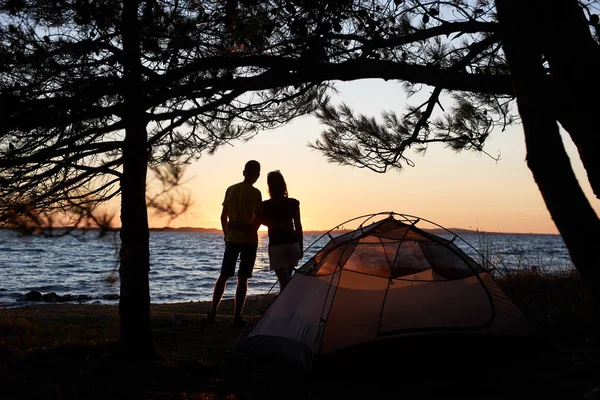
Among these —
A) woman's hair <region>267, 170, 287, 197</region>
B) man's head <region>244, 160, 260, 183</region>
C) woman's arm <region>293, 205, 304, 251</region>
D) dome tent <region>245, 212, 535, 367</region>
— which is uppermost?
man's head <region>244, 160, 260, 183</region>

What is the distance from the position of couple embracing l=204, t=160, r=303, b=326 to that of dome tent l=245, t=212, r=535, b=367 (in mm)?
649

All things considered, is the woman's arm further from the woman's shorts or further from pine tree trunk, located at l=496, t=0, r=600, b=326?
pine tree trunk, located at l=496, t=0, r=600, b=326

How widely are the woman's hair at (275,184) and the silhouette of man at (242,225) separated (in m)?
0.20

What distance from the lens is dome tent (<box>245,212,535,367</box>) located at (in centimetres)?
530

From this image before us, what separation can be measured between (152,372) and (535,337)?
3.36 meters

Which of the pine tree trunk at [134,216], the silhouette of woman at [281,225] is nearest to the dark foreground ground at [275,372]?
the pine tree trunk at [134,216]

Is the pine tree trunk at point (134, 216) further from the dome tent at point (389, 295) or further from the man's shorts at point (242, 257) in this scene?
the man's shorts at point (242, 257)

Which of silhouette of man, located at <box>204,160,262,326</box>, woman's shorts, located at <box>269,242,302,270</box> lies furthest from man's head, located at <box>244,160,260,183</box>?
woman's shorts, located at <box>269,242,302,270</box>

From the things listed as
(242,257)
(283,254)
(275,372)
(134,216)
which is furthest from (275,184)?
(275,372)

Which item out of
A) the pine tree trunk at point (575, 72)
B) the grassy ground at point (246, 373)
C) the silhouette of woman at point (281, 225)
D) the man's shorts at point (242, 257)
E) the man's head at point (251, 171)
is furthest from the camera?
the man's head at point (251, 171)

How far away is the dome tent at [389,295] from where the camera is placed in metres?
5.30

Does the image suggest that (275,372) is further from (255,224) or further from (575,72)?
(575,72)

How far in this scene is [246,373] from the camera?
4609 millimetres

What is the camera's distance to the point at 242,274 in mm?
6270
